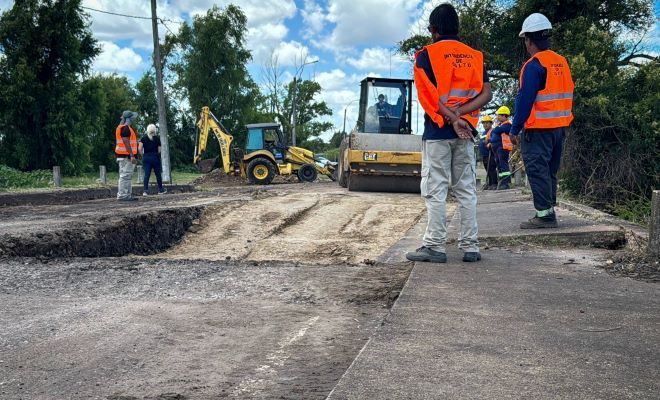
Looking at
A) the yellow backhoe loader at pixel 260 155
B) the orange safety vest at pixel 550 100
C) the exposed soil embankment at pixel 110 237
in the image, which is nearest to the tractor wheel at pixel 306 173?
the yellow backhoe loader at pixel 260 155

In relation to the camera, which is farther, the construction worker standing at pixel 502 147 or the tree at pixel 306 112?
the tree at pixel 306 112

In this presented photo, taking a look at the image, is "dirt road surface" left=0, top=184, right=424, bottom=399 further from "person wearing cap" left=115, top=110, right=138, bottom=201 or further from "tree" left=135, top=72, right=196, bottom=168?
"tree" left=135, top=72, right=196, bottom=168

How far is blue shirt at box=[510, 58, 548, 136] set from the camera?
6.89 m

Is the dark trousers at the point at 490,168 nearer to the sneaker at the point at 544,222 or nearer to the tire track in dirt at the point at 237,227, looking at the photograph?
the tire track in dirt at the point at 237,227

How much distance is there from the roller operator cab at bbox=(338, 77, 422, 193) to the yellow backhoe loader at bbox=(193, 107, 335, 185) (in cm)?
763

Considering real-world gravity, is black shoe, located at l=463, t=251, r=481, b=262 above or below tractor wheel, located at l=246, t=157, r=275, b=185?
above

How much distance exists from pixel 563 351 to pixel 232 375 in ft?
4.78

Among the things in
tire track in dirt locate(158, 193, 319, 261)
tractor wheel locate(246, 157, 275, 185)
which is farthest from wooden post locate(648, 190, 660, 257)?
tractor wheel locate(246, 157, 275, 185)

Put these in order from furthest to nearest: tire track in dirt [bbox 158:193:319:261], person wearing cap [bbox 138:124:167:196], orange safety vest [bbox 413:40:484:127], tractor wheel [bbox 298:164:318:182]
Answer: tractor wheel [bbox 298:164:318:182], person wearing cap [bbox 138:124:167:196], tire track in dirt [bbox 158:193:319:261], orange safety vest [bbox 413:40:484:127]

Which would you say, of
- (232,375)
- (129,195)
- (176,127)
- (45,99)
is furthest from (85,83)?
(232,375)

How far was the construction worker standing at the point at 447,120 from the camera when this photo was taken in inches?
213

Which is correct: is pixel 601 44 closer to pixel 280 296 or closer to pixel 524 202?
pixel 524 202

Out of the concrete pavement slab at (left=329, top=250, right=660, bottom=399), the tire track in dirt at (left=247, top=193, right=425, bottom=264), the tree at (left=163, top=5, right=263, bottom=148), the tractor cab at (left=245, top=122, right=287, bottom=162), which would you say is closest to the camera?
the concrete pavement slab at (left=329, top=250, right=660, bottom=399)

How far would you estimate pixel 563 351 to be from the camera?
311 centimetres
